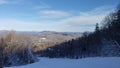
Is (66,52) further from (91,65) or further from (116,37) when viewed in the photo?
(91,65)

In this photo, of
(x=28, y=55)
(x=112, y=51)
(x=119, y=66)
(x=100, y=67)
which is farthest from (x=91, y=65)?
(x=28, y=55)

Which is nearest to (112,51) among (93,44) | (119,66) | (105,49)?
(105,49)

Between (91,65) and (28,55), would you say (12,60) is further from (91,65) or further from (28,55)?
(91,65)

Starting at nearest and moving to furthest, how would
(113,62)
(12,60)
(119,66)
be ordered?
1. (119,66)
2. (113,62)
3. (12,60)

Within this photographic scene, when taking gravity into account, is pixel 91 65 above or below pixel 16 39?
below

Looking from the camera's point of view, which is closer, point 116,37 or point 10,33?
point 116,37

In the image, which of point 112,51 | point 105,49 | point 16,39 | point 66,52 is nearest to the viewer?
point 112,51
